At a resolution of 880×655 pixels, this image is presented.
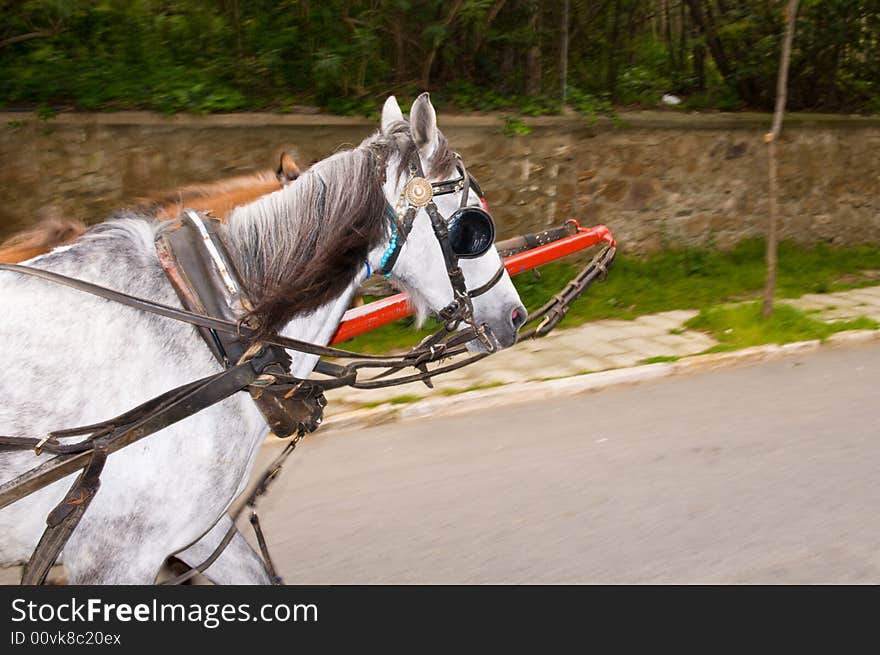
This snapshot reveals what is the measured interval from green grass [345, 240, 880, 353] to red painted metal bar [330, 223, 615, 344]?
3.20 metres

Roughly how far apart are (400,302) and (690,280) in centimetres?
576

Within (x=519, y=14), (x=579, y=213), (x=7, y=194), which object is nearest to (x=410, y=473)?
(x=7, y=194)

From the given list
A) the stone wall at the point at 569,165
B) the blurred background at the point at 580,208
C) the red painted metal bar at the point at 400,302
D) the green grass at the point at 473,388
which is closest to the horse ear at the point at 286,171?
the red painted metal bar at the point at 400,302

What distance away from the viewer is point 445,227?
2.34 meters

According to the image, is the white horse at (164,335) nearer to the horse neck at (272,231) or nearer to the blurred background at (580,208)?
the horse neck at (272,231)

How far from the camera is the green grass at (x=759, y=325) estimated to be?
650 centimetres

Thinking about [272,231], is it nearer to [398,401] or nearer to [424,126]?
[424,126]

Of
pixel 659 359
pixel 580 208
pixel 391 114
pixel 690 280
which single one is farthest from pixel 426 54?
pixel 391 114

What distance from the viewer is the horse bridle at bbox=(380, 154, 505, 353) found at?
230cm

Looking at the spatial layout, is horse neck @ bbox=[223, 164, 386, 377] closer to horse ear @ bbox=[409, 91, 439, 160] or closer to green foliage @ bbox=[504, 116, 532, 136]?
horse ear @ bbox=[409, 91, 439, 160]

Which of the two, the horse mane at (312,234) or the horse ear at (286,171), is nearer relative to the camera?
the horse mane at (312,234)

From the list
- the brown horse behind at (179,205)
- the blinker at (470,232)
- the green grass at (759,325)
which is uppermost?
the brown horse behind at (179,205)

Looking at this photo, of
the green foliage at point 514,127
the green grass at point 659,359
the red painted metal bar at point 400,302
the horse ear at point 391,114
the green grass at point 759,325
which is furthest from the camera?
the green foliage at point 514,127

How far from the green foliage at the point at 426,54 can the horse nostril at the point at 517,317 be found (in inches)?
190
